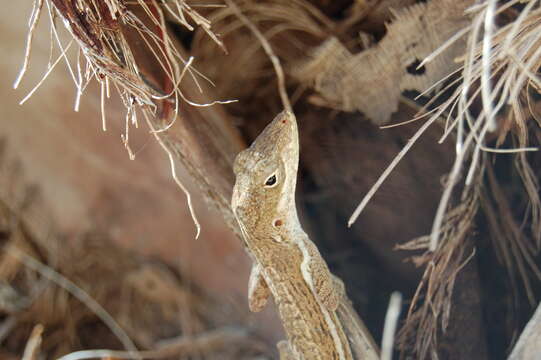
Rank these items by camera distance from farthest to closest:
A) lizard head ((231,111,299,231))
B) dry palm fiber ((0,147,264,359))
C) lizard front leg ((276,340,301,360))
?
dry palm fiber ((0,147,264,359))
lizard front leg ((276,340,301,360))
lizard head ((231,111,299,231))

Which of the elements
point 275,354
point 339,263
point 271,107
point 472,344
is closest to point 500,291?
point 472,344

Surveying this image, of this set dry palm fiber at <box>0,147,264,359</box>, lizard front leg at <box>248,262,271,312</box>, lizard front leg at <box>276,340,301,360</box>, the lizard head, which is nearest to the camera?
the lizard head

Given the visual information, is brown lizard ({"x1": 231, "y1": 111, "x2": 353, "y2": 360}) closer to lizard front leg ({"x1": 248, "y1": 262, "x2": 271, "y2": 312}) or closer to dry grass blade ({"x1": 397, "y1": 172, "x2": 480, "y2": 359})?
lizard front leg ({"x1": 248, "y1": 262, "x2": 271, "y2": 312})

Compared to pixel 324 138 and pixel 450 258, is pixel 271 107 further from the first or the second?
pixel 450 258

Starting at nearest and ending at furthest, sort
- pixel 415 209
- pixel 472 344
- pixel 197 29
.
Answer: pixel 472 344 → pixel 415 209 → pixel 197 29

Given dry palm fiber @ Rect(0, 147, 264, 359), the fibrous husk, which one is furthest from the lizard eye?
dry palm fiber @ Rect(0, 147, 264, 359)

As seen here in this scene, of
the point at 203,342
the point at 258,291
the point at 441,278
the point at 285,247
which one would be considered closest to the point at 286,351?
the point at 258,291

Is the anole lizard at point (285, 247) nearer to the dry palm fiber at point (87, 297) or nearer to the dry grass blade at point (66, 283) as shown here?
the dry palm fiber at point (87, 297)
